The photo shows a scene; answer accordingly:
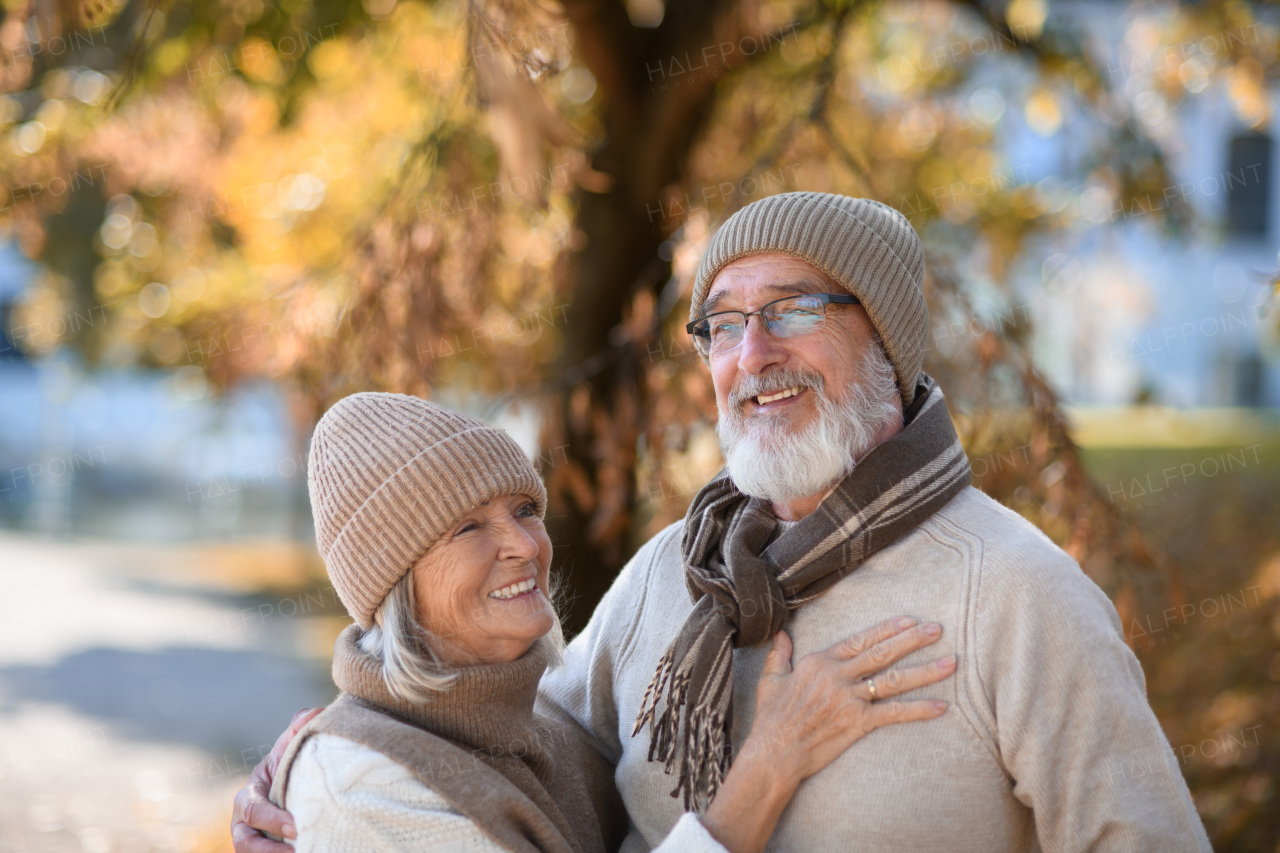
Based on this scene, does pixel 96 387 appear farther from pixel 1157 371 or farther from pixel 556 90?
pixel 1157 371

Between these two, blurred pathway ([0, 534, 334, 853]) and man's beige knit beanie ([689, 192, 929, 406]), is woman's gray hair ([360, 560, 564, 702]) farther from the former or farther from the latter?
blurred pathway ([0, 534, 334, 853])

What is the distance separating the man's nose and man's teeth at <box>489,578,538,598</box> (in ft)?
2.12

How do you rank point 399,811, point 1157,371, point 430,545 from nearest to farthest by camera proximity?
1. point 399,811
2. point 430,545
3. point 1157,371

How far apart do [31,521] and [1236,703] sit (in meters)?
16.7

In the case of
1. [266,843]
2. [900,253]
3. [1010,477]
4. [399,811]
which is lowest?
[1010,477]

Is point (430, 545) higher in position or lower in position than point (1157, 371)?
higher

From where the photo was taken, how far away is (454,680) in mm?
2070

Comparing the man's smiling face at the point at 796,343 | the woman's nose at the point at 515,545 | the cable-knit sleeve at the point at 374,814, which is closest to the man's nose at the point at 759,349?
the man's smiling face at the point at 796,343

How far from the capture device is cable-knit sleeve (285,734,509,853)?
75.2 inches

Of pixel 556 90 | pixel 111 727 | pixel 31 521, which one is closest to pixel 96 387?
pixel 31 521

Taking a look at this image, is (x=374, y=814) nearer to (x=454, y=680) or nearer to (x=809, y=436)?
(x=454, y=680)

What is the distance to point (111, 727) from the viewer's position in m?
7.97

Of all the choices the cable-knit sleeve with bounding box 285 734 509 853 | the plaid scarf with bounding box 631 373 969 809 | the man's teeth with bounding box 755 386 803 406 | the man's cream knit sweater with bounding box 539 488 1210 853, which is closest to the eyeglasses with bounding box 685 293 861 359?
the man's teeth with bounding box 755 386 803 406

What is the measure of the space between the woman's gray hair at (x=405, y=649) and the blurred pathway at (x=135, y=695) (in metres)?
4.69
